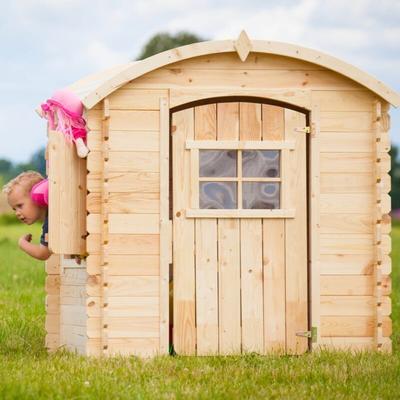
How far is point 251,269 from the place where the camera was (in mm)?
7953

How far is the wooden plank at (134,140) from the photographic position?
7816 mm

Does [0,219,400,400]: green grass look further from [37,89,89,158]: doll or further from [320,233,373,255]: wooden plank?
[37,89,89,158]: doll

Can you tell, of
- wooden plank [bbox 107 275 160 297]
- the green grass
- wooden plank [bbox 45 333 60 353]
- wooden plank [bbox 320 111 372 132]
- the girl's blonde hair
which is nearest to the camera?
the green grass

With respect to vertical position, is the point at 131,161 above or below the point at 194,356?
above

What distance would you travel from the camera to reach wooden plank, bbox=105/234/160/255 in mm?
7781

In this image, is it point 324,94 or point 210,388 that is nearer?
point 210,388

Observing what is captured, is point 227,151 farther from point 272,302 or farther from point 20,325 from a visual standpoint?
point 20,325

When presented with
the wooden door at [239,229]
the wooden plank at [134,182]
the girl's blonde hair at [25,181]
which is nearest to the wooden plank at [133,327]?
the wooden door at [239,229]

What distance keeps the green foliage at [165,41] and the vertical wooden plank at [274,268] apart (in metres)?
28.0

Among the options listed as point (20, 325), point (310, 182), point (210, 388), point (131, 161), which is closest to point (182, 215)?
point (131, 161)

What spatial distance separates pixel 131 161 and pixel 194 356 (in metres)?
1.62

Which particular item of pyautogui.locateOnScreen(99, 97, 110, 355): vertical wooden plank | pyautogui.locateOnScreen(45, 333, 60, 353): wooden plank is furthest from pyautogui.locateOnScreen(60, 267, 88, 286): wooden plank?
pyautogui.locateOnScreen(45, 333, 60, 353): wooden plank

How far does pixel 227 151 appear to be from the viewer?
7.96 m

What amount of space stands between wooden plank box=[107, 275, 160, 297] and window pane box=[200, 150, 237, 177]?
3.12 feet
